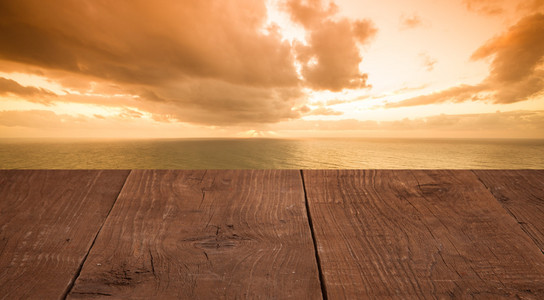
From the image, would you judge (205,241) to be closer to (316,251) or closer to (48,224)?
(316,251)

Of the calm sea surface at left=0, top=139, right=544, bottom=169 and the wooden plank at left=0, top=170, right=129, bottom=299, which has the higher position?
the wooden plank at left=0, top=170, right=129, bottom=299

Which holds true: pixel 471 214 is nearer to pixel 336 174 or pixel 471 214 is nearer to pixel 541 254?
pixel 541 254

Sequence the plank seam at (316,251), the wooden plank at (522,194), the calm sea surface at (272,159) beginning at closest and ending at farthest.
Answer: the plank seam at (316,251) → the wooden plank at (522,194) → the calm sea surface at (272,159)

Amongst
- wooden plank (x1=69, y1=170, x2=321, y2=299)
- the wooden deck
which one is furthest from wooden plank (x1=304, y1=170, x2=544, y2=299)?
wooden plank (x1=69, y1=170, x2=321, y2=299)

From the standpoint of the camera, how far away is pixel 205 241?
110 cm

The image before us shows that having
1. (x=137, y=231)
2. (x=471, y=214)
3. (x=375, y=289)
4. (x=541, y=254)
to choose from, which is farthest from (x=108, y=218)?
(x=541, y=254)

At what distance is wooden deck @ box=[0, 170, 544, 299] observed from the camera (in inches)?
35.9

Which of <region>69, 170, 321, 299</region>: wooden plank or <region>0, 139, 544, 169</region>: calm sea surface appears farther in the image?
<region>0, 139, 544, 169</region>: calm sea surface

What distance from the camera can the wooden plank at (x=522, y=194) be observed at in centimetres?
121

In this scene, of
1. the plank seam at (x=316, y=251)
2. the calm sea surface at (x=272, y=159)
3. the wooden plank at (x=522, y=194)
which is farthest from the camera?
the calm sea surface at (x=272, y=159)

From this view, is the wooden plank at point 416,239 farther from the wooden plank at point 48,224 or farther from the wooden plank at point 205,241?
the wooden plank at point 48,224

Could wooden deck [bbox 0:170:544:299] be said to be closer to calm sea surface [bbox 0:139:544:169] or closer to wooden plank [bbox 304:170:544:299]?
wooden plank [bbox 304:170:544:299]

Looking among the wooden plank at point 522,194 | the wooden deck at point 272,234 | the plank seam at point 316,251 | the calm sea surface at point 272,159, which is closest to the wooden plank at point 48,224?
the wooden deck at point 272,234

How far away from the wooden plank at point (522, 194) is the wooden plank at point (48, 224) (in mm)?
1858
